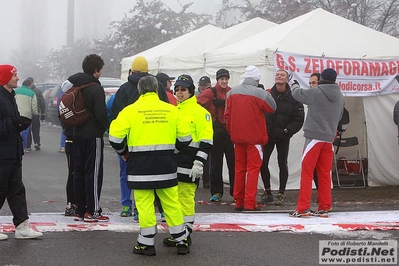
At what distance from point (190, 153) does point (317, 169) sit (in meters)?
2.42

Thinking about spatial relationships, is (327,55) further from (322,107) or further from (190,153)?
(190,153)

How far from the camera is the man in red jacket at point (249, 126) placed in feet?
30.3

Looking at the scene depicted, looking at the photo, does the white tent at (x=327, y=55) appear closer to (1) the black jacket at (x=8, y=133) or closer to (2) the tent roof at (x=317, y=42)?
(2) the tent roof at (x=317, y=42)

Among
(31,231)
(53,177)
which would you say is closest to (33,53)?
(53,177)

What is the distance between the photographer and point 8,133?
7.16 metres

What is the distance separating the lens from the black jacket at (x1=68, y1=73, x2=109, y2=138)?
26.3 feet

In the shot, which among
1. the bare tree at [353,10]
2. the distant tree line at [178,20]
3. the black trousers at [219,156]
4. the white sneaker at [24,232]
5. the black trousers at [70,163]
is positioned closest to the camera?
the white sneaker at [24,232]

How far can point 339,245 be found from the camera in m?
7.34

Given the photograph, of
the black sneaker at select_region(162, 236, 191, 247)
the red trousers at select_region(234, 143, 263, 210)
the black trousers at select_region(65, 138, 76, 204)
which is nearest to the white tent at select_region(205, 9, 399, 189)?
the red trousers at select_region(234, 143, 263, 210)

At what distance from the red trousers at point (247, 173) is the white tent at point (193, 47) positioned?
4.42m

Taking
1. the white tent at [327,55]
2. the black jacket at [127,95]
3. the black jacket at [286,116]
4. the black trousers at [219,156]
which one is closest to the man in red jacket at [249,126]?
the black jacket at [286,116]

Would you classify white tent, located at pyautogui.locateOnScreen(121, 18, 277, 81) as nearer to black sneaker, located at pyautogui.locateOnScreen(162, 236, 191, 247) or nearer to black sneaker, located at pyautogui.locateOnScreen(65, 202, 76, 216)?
black sneaker, located at pyautogui.locateOnScreen(65, 202, 76, 216)

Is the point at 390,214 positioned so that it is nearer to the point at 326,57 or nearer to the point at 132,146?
the point at 326,57

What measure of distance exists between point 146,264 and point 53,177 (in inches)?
271
